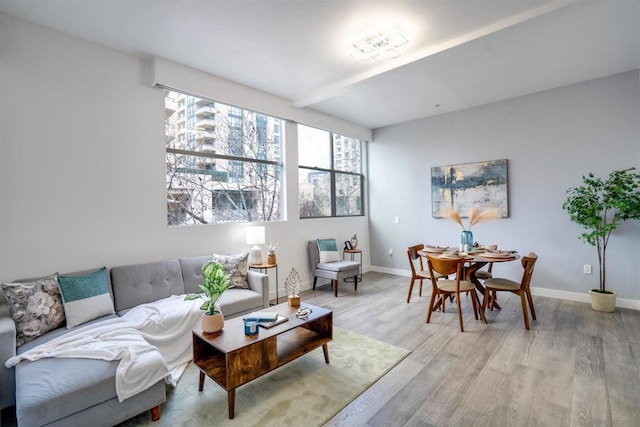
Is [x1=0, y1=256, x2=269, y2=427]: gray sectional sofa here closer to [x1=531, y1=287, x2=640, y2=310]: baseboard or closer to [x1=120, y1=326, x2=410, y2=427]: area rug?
[x1=120, y1=326, x2=410, y2=427]: area rug

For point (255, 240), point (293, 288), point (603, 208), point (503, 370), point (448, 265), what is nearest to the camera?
point (503, 370)

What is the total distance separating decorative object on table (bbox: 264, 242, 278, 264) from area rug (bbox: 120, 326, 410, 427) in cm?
162

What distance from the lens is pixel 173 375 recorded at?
92.6 inches

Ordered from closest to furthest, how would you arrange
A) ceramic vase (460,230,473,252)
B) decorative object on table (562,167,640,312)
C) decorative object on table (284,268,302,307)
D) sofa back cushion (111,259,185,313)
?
decorative object on table (284,268,302,307) < sofa back cushion (111,259,185,313) < decorative object on table (562,167,640,312) < ceramic vase (460,230,473,252)

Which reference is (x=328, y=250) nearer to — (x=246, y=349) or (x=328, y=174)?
(x=328, y=174)

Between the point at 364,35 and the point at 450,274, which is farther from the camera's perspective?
the point at 450,274

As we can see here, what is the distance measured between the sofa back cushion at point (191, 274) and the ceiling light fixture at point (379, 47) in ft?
9.57

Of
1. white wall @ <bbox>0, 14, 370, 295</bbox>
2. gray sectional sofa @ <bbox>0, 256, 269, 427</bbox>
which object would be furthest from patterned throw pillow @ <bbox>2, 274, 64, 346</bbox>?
white wall @ <bbox>0, 14, 370, 295</bbox>

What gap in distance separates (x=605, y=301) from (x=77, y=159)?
19.9 feet

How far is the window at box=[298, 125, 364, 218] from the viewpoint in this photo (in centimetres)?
513

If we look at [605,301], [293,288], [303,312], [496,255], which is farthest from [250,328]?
[605,301]

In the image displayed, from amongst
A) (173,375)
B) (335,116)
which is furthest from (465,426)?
(335,116)

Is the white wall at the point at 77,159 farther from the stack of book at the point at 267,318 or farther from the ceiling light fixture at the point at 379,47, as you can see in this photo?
the ceiling light fixture at the point at 379,47

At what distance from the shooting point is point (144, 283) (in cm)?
295
